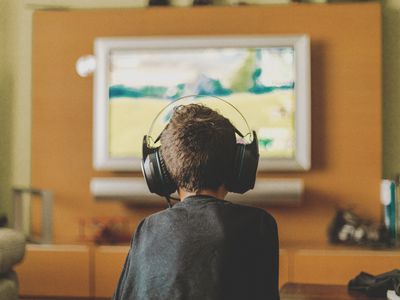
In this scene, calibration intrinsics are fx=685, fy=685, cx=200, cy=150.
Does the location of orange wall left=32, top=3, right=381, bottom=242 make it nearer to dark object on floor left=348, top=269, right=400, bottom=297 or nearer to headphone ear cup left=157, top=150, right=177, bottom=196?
dark object on floor left=348, top=269, right=400, bottom=297

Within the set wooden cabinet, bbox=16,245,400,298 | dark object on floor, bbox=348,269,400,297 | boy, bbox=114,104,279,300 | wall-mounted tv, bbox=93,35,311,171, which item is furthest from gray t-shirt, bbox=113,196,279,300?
wall-mounted tv, bbox=93,35,311,171

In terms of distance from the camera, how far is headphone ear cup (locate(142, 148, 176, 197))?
1534 millimetres

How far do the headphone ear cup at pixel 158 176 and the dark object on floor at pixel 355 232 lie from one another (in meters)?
2.05

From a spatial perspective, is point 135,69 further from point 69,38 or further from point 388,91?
point 388,91

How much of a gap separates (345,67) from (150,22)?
1080 mm

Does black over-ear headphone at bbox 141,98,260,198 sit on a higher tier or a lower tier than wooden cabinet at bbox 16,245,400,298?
higher

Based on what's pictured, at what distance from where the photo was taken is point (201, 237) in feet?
4.45

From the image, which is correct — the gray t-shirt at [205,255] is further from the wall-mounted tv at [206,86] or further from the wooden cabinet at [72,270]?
the wall-mounted tv at [206,86]

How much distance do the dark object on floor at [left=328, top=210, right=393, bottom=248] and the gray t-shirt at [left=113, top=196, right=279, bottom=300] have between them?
6.90 ft

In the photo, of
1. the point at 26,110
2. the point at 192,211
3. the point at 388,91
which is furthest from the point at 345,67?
the point at 192,211

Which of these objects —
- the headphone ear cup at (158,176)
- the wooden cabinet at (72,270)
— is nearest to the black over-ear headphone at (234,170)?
the headphone ear cup at (158,176)

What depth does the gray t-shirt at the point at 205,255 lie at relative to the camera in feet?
4.39

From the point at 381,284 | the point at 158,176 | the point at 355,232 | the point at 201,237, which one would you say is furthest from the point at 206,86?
the point at 201,237

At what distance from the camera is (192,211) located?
1399 mm
